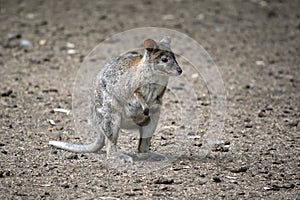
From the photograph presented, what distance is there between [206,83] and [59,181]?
342 centimetres

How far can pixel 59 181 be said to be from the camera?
5129 mm

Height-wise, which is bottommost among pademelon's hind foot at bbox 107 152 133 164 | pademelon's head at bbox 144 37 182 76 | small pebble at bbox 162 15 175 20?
pademelon's hind foot at bbox 107 152 133 164

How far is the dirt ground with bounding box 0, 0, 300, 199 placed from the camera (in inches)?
200

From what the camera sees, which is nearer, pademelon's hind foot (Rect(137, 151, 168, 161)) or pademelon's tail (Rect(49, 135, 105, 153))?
pademelon's hind foot (Rect(137, 151, 168, 161))

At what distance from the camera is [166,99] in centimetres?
759

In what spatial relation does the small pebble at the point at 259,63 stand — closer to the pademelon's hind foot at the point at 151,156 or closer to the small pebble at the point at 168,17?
the small pebble at the point at 168,17

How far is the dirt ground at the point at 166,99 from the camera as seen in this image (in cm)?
509

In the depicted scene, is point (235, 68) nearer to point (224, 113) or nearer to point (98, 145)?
point (224, 113)

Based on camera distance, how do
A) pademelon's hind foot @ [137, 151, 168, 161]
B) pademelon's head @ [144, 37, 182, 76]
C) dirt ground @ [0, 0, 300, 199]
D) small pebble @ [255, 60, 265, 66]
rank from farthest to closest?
small pebble @ [255, 60, 265, 66]
pademelon's hind foot @ [137, 151, 168, 161]
pademelon's head @ [144, 37, 182, 76]
dirt ground @ [0, 0, 300, 199]

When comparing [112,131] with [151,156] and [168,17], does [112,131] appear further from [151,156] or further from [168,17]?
[168,17]

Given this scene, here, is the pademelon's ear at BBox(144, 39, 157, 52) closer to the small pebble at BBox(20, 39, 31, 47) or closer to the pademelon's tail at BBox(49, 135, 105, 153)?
the pademelon's tail at BBox(49, 135, 105, 153)

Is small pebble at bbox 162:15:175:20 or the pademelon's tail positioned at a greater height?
small pebble at bbox 162:15:175:20

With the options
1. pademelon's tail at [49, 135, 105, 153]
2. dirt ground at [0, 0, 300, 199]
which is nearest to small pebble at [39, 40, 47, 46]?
dirt ground at [0, 0, 300, 199]

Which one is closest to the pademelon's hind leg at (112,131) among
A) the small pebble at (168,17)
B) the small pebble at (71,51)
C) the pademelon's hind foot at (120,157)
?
the pademelon's hind foot at (120,157)
